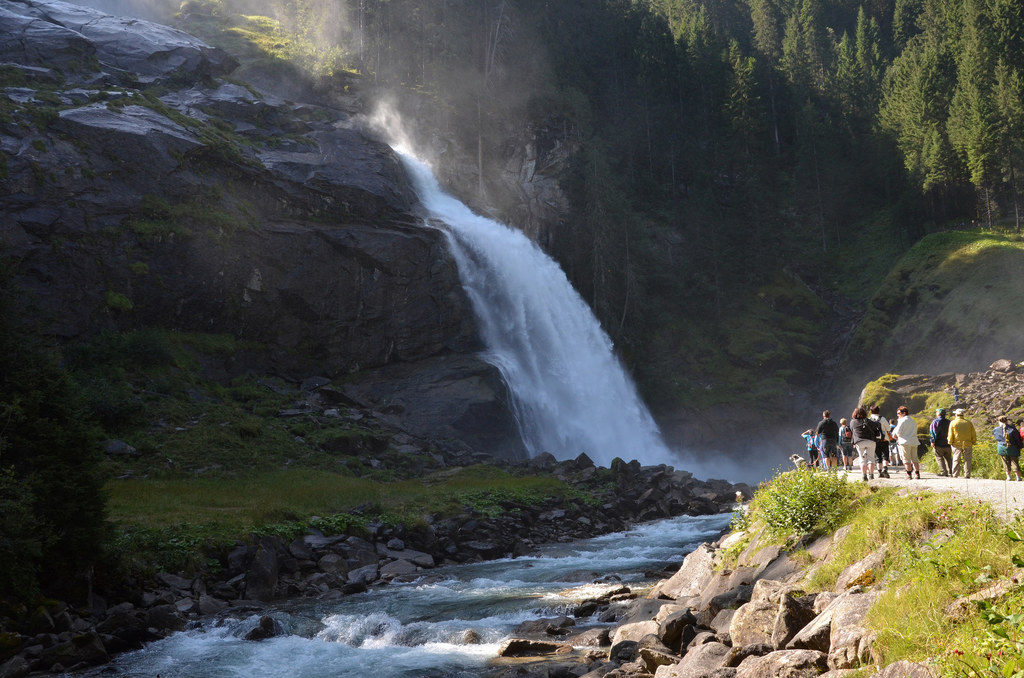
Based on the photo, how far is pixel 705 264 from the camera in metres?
66.5

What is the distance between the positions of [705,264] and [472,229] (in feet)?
86.6

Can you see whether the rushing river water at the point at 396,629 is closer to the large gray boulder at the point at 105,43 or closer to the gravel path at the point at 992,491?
the gravel path at the point at 992,491

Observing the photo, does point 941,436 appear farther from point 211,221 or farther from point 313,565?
point 211,221

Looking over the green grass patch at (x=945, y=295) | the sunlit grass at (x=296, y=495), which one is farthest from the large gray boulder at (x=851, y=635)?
the green grass patch at (x=945, y=295)

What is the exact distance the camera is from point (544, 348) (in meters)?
48.6

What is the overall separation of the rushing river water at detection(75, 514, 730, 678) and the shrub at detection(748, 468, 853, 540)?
4587 mm

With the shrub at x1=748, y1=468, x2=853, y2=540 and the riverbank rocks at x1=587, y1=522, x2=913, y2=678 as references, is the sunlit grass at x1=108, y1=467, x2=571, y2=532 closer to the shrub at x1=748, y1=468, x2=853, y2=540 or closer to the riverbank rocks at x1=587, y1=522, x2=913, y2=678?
the riverbank rocks at x1=587, y1=522, x2=913, y2=678

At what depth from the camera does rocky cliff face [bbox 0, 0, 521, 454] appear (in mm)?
35750

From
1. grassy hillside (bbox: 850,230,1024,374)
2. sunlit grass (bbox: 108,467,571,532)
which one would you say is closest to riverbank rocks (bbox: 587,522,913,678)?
sunlit grass (bbox: 108,467,571,532)

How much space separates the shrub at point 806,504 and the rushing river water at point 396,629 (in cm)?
459

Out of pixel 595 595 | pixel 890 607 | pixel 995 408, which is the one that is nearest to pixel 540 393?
pixel 995 408

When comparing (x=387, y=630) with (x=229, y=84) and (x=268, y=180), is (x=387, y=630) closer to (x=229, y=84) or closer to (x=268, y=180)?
(x=268, y=180)

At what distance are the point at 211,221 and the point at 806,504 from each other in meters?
36.1

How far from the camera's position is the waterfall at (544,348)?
46094 mm
